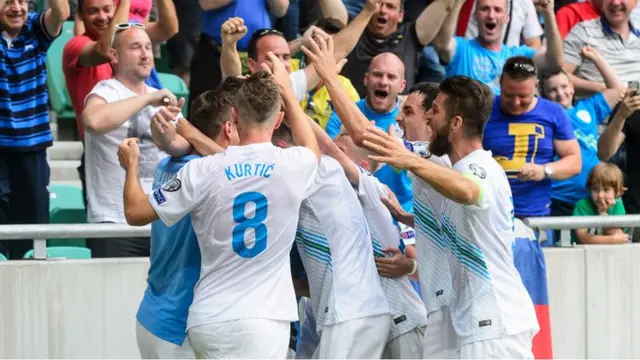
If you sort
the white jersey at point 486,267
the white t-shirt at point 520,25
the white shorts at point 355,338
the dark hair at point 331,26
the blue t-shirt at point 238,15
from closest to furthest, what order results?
the white jersey at point 486,267 < the white shorts at point 355,338 < the dark hair at point 331,26 < the blue t-shirt at point 238,15 < the white t-shirt at point 520,25

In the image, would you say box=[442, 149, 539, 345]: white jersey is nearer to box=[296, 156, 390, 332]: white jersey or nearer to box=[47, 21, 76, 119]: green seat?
box=[296, 156, 390, 332]: white jersey

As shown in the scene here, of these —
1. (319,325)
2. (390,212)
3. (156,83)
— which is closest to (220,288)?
(319,325)

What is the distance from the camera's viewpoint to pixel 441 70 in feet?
37.2

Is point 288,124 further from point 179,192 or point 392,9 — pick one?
point 392,9

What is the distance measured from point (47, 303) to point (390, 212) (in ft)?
7.14

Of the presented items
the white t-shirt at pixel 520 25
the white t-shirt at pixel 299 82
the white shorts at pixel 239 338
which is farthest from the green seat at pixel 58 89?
the white shorts at pixel 239 338

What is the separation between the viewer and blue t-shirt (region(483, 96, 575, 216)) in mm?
9617

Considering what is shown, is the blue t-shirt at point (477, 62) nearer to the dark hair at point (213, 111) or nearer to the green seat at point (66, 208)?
the green seat at point (66, 208)

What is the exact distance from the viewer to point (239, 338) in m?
6.97

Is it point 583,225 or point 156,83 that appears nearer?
point 583,225

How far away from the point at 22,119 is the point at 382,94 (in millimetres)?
2492

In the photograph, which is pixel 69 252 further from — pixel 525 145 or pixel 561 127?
pixel 561 127

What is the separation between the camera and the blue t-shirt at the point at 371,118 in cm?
962

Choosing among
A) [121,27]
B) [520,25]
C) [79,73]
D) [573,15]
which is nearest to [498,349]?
[121,27]
